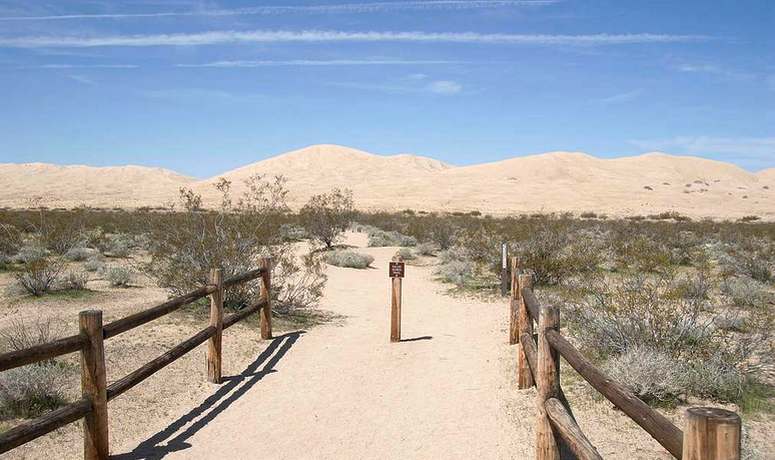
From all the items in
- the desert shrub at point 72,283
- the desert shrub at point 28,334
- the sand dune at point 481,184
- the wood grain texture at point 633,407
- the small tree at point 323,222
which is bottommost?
the desert shrub at point 28,334

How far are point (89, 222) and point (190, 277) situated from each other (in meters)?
27.6

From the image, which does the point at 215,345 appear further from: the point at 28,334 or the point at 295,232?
the point at 295,232

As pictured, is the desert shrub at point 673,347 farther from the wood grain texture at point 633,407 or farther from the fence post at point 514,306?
the wood grain texture at point 633,407

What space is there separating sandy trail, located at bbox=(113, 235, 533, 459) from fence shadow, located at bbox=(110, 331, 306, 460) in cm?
1

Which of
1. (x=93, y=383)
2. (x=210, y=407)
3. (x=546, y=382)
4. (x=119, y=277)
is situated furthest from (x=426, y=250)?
(x=93, y=383)

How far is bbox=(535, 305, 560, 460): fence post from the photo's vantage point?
16.2ft

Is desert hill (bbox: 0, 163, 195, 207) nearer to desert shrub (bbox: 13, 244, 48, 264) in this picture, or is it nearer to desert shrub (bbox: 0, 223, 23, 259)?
desert shrub (bbox: 0, 223, 23, 259)

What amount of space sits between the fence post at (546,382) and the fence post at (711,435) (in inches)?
104

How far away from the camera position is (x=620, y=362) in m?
7.30

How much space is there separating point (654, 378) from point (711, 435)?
5.08 meters

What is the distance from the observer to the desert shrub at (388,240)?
28.4 metres

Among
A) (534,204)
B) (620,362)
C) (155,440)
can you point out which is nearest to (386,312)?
(620,362)

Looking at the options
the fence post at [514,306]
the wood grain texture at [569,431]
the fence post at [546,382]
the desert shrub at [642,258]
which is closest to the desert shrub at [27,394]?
the fence post at [546,382]

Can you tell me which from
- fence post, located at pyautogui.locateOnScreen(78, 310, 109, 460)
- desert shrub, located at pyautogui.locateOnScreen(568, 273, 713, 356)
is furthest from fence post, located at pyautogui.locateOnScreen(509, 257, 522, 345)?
fence post, located at pyautogui.locateOnScreen(78, 310, 109, 460)
